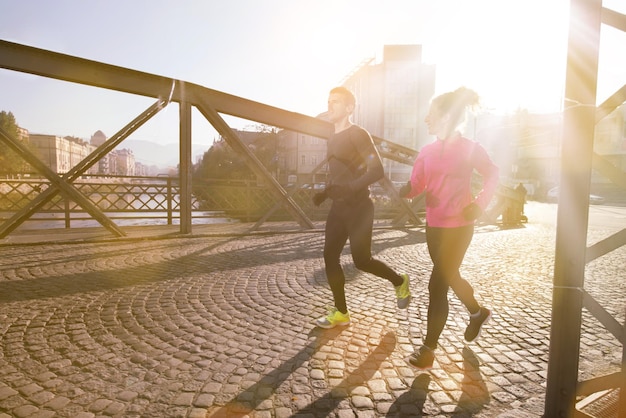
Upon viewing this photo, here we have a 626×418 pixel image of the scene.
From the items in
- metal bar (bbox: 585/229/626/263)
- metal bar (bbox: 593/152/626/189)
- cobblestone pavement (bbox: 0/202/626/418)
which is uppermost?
metal bar (bbox: 593/152/626/189)

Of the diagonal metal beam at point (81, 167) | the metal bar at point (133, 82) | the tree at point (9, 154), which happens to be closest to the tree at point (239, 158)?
the tree at point (9, 154)

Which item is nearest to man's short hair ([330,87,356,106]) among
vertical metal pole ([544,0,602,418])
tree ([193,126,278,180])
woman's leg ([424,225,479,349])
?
woman's leg ([424,225,479,349])

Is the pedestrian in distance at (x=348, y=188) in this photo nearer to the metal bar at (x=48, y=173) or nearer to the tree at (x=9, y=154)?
the metal bar at (x=48, y=173)

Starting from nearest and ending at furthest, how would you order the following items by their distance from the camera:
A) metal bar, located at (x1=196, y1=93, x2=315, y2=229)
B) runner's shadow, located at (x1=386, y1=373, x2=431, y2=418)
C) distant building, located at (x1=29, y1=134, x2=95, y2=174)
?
runner's shadow, located at (x1=386, y1=373, x2=431, y2=418)
metal bar, located at (x1=196, y1=93, x2=315, y2=229)
distant building, located at (x1=29, y1=134, x2=95, y2=174)

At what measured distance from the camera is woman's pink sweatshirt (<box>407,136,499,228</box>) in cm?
247

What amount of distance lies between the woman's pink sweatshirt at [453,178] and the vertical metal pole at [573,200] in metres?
0.68

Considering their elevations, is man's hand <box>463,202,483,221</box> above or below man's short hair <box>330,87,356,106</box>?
below

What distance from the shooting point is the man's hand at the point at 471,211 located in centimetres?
236

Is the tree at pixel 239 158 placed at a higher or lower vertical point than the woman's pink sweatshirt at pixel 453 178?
higher

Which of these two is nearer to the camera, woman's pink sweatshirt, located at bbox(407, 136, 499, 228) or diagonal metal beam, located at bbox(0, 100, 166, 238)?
woman's pink sweatshirt, located at bbox(407, 136, 499, 228)

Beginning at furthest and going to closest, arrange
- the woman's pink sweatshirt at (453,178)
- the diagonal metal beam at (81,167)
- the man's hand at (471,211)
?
1. the diagonal metal beam at (81,167)
2. the woman's pink sweatshirt at (453,178)
3. the man's hand at (471,211)

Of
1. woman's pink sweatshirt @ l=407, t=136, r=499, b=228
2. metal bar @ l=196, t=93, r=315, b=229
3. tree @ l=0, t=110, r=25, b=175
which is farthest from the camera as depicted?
tree @ l=0, t=110, r=25, b=175

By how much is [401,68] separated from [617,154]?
95.7 ft

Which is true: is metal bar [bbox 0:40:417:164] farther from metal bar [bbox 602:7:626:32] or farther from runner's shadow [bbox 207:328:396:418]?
metal bar [bbox 602:7:626:32]
